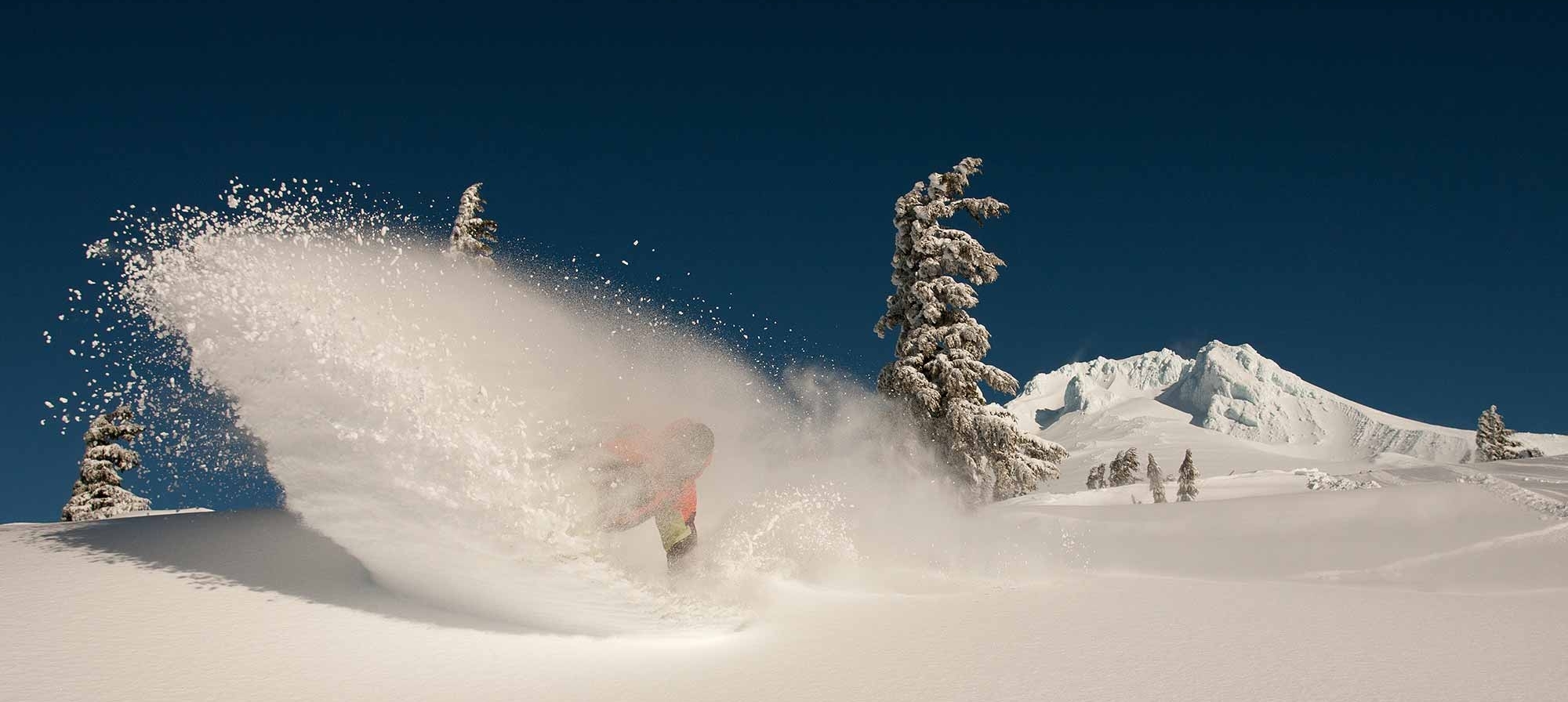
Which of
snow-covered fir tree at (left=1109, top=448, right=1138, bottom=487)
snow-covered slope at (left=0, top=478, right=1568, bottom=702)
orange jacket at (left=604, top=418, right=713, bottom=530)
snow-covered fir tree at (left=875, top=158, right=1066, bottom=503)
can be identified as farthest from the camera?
snow-covered fir tree at (left=1109, top=448, right=1138, bottom=487)

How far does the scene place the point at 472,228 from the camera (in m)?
24.0

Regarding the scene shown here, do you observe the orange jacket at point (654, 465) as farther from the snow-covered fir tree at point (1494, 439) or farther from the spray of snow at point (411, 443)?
the snow-covered fir tree at point (1494, 439)

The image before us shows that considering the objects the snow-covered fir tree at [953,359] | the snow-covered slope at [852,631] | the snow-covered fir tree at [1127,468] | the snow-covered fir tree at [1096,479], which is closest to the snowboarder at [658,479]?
the snow-covered slope at [852,631]

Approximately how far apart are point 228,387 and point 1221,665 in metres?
7.80

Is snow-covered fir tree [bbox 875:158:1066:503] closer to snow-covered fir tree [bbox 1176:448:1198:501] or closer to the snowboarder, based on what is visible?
the snowboarder

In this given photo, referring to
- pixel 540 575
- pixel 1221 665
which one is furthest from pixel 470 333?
pixel 1221 665

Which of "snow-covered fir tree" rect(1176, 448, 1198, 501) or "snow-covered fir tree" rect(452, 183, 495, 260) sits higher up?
"snow-covered fir tree" rect(452, 183, 495, 260)

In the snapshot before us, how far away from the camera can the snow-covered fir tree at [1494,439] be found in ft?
175

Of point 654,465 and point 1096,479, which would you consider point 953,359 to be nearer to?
point 654,465

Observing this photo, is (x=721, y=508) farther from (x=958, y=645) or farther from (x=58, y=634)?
(x=58, y=634)

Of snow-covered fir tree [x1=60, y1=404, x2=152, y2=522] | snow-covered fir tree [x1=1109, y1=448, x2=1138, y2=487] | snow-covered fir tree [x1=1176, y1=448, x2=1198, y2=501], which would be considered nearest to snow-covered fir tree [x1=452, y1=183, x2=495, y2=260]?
snow-covered fir tree [x1=60, y1=404, x2=152, y2=522]

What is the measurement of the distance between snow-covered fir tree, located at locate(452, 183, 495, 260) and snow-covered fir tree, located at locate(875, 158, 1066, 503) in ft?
39.2

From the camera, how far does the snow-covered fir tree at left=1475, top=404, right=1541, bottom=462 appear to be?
2106 inches

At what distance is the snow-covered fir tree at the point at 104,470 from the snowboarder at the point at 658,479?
32.4 m
